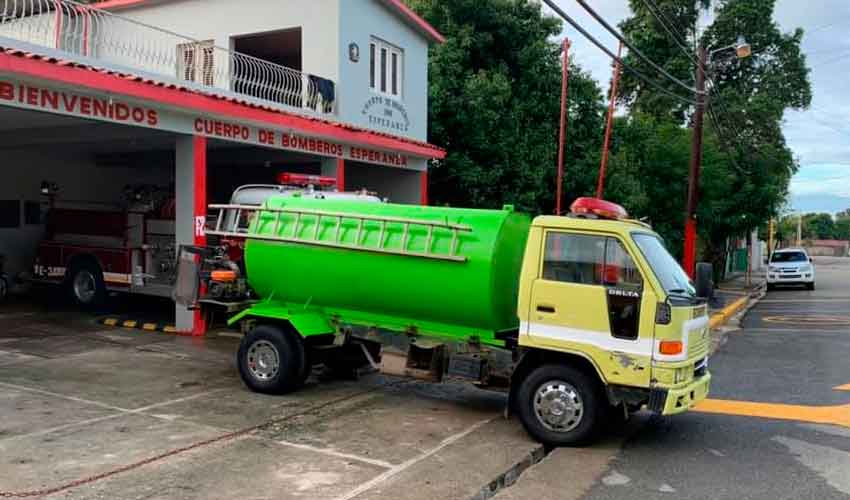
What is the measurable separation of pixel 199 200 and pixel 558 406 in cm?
809

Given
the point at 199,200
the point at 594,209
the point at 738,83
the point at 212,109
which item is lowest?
the point at 594,209

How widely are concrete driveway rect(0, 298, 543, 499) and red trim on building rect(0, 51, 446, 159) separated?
12.6 ft

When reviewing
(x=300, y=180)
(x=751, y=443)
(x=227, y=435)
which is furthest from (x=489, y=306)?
(x=300, y=180)

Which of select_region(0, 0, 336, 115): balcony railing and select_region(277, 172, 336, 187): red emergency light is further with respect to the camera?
select_region(0, 0, 336, 115): balcony railing

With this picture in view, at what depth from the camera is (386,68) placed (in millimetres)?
18672

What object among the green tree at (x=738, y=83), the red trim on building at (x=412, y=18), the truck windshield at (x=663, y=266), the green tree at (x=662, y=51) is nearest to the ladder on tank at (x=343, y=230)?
the truck windshield at (x=663, y=266)

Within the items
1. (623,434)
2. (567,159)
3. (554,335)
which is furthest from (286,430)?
(567,159)

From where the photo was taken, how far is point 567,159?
23.2 metres

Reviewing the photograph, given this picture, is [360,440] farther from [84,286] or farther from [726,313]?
[726,313]

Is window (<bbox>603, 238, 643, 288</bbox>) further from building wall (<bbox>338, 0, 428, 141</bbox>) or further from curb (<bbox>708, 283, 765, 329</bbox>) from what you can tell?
curb (<bbox>708, 283, 765, 329</bbox>)

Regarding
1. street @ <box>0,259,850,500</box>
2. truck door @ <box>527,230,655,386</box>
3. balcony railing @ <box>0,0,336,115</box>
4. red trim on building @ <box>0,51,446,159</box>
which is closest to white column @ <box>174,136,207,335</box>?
red trim on building @ <box>0,51,446,159</box>

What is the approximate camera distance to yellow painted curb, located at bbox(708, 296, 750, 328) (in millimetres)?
17820

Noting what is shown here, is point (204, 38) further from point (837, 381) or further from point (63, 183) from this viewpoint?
point (837, 381)

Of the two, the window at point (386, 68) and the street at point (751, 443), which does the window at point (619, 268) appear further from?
the window at point (386, 68)
